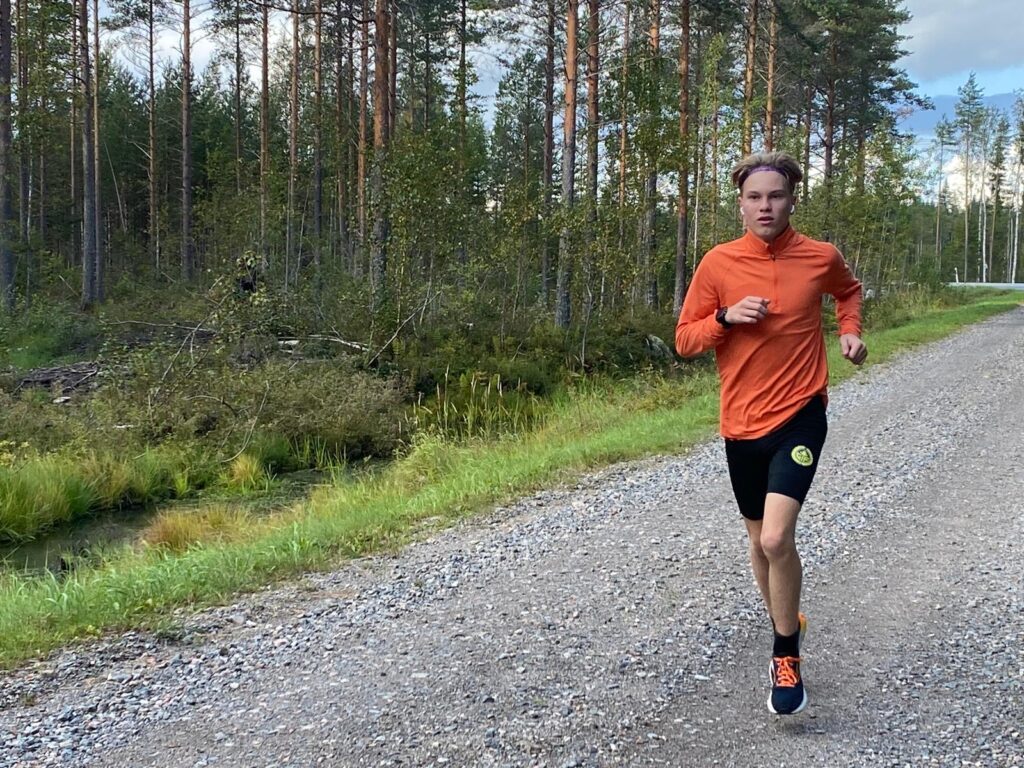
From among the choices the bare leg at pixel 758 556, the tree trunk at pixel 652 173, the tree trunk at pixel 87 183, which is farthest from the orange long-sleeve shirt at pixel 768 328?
the tree trunk at pixel 87 183

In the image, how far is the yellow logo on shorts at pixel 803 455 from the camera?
2988mm

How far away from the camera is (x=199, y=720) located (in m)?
3.15

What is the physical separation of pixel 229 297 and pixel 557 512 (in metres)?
8.49

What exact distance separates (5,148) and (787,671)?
20703 mm

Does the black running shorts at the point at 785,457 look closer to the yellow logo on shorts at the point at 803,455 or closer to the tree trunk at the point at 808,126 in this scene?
the yellow logo on shorts at the point at 803,455

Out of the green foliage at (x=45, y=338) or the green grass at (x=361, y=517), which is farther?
the green foliage at (x=45, y=338)

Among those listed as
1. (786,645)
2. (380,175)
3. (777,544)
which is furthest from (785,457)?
(380,175)

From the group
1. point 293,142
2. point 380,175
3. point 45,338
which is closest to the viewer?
point 380,175

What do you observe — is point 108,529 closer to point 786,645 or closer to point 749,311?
point 786,645

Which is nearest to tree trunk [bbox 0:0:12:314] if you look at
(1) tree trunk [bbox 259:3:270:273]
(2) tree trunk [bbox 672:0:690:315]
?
(1) tree trunk [bbox 259:3:270:273]

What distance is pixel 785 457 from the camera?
3.01 meters

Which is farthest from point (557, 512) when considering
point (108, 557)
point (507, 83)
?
point (507, 83)

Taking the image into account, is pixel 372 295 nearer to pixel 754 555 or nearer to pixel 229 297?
pixel 229 297

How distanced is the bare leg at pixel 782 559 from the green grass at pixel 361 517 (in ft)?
9.89
